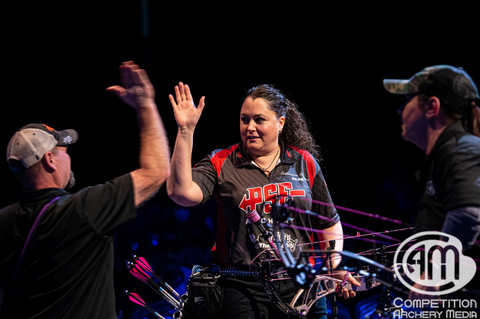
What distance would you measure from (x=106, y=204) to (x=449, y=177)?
1.28m

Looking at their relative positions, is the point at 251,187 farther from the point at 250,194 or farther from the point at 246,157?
the point at 246,157

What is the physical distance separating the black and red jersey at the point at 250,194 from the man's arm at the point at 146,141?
0.59m

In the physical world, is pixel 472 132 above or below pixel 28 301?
above

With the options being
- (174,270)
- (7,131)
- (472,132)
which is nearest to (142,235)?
(174,270)

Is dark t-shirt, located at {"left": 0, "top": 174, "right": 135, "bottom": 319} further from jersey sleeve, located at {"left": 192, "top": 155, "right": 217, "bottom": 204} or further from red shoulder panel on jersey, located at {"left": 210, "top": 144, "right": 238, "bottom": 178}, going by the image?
red shoulder panel on jersey, located at {"left": 210, "top": 144, "right": 238, "bottom": 178}

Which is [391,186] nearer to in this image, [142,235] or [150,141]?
[142,235]

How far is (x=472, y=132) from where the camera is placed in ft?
5.22

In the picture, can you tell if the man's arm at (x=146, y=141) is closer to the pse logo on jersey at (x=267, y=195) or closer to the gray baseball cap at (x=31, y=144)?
the gray baseball cap at (x=31, y=144)

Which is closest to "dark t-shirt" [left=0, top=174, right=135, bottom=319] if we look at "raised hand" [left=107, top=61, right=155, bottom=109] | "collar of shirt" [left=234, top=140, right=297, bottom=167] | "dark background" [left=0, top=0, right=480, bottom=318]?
"raised hand" [left=107, top=61, right=155, bottom=109]

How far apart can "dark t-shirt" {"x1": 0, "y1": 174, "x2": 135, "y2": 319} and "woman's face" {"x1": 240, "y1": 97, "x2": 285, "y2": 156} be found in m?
0.95

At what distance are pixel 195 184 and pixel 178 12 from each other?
2269 millimetres

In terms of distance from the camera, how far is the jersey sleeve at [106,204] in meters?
1.65

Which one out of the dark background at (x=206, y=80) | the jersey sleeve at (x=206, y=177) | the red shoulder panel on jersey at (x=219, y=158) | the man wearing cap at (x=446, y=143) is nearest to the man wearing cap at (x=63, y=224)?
the jersey sleeve at (x=206, y=177)

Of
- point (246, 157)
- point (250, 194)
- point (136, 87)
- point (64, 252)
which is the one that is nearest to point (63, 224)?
point (64, 252)
